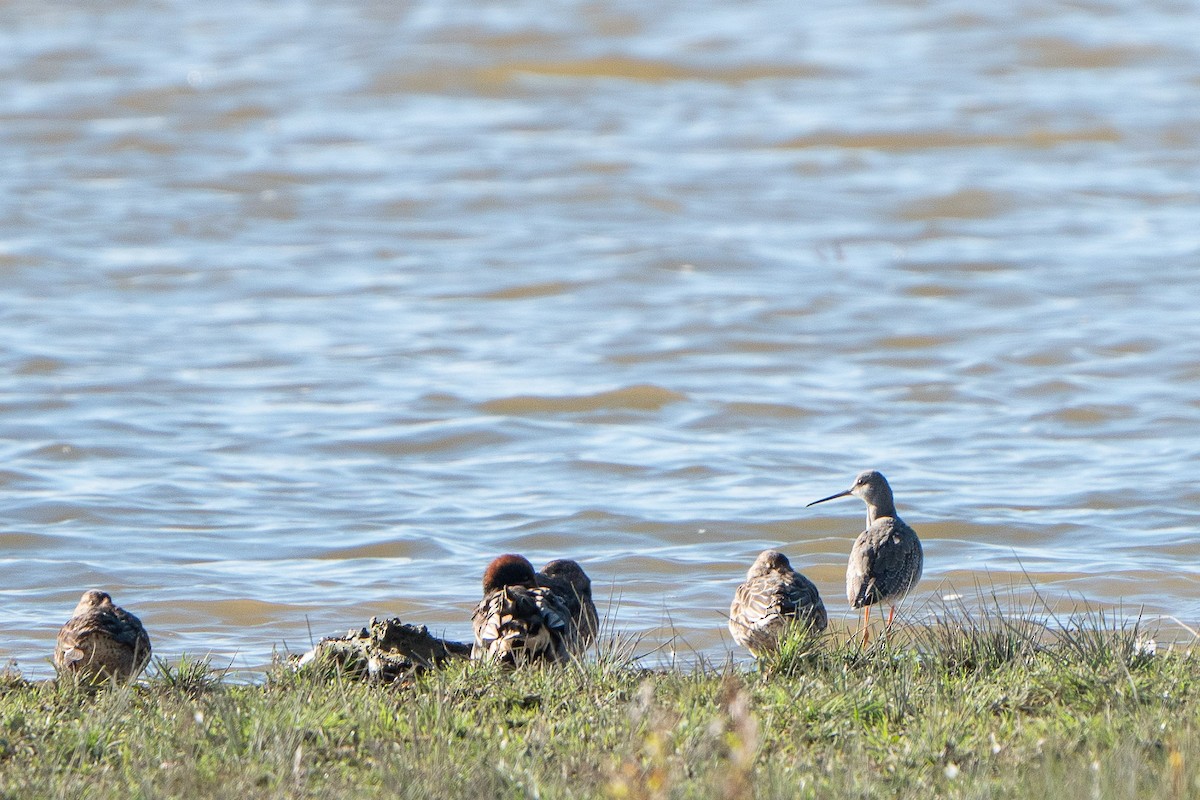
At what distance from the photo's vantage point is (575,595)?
7.72 meters

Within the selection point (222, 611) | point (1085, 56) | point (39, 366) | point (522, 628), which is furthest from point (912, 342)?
point (1085, 56)

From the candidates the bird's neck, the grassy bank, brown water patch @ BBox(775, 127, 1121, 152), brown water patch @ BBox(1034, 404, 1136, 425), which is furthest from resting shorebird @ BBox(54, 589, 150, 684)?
brown water patch @ BBox(775, 127, 1121, 152)

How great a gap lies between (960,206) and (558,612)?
500 inches

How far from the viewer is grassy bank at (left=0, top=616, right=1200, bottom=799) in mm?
5125

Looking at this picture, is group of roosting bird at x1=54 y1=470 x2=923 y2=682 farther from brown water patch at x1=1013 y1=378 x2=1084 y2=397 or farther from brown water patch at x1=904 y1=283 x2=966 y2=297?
brown water patch at x1=904 y1=283 x2=966 y2=297

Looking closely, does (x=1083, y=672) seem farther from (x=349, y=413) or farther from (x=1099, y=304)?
(x=1099, y=304)

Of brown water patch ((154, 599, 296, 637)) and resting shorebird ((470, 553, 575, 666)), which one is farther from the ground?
resting shorebird ((470, 553, 575, 666))

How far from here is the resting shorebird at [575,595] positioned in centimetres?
718

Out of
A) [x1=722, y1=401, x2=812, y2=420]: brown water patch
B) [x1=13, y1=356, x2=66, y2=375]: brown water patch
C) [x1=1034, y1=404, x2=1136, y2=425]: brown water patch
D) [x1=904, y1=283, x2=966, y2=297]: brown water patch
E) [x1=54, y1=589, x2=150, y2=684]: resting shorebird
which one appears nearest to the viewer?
[x1=54, y1=589, x2=150, y2=684]: resting shorebird

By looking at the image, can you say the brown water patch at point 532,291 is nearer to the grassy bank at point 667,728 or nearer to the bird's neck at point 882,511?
the bird's neck at point 882,511

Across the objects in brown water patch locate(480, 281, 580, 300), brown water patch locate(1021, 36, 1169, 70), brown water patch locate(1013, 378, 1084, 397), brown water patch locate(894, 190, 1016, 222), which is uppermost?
brown water patch locate(1021, 36, 1169, 70)

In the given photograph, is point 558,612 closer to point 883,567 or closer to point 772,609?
point 772,609

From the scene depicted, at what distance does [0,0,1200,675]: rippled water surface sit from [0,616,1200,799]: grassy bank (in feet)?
5.26

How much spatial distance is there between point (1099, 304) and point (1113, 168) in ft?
17.3
